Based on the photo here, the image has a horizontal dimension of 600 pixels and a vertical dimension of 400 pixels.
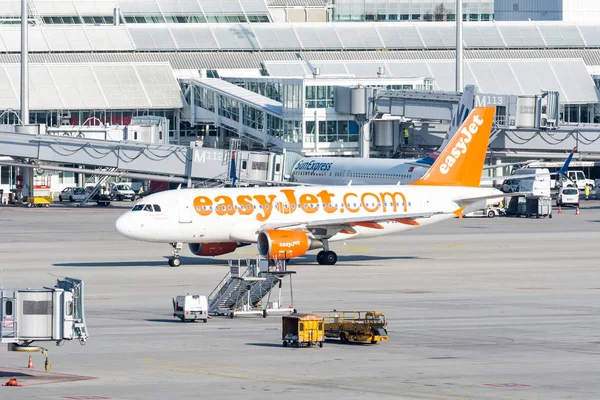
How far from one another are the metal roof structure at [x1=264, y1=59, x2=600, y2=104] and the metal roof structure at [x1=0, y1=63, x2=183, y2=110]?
1263 centimetres

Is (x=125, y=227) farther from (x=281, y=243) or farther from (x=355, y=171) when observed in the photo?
(x=355, y=171)

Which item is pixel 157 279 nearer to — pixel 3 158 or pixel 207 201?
pixel 207 201

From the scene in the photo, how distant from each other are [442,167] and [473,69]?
84098 millimetres

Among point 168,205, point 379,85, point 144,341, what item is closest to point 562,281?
point 168,205

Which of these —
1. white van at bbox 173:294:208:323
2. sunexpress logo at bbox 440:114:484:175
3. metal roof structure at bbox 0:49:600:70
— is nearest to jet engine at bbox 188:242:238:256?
sunexpress logo at bbox 440:114:484:175

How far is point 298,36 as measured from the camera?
152 metres

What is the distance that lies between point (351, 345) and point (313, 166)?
234ft

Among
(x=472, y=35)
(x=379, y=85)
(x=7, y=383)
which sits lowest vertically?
(x=7, y=383)

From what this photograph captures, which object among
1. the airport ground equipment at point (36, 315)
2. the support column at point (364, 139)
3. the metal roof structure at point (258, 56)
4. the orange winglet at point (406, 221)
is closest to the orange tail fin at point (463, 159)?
the orange winglet at point (406, 221)

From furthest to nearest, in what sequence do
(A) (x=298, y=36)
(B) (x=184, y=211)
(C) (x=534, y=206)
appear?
(A) (x=298, y=36), (C) (x=534, y=206), (B) (x=184, y=211)

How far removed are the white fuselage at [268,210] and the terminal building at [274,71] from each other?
47.2 m

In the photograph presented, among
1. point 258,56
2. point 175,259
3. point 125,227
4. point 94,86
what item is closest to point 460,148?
point 175,259

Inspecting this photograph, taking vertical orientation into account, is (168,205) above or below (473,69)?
below

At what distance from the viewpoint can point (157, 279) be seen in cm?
5416
